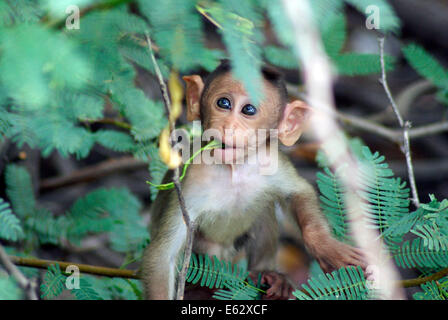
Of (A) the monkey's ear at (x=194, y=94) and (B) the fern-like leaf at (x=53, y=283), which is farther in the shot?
(A) the monkey's ear at (x=194, y=94)

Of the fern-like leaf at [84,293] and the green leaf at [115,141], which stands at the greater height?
the green leaf at [115,141]

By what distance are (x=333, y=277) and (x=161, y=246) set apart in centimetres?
92

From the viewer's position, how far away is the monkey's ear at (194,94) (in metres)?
3.04

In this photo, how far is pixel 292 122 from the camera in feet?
9.89

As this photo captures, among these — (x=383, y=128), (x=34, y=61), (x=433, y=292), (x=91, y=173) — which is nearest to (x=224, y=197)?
(x=433, y=292)

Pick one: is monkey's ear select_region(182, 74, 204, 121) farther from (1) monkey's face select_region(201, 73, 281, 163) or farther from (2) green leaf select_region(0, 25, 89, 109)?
(2) green leaf select_region(0, 25, 89, 109)

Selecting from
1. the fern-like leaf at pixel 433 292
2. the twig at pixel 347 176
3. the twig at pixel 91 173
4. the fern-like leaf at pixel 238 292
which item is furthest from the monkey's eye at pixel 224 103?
the twig at pixel 91 173

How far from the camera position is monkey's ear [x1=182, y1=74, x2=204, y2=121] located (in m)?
Answer: 3.04

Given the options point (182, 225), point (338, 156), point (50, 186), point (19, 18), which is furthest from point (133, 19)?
point (50, 186)

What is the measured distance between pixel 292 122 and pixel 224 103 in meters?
0.44

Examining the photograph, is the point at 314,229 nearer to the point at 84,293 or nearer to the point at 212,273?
the point at 212,273

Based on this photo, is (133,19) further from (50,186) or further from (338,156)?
(50,186)

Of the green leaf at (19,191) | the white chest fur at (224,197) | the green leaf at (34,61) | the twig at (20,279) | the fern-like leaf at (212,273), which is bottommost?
the twig at (20,279)

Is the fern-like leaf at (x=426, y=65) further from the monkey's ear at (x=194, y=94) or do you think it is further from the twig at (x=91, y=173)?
the twig at (x=91, y=173)
